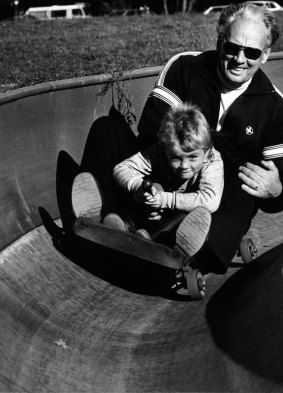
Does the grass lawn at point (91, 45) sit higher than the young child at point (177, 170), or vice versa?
the young child at point (177, 170)

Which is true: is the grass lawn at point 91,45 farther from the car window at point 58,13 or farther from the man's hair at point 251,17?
the car window at point 58,13

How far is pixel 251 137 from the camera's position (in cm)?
493

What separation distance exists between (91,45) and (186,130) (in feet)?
18.0

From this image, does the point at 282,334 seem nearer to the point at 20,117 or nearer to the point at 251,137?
the point at 251,137

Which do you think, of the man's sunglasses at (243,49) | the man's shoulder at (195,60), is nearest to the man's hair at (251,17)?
the man's sunglasses at (243,49)

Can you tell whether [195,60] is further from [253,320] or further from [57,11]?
[57,11]

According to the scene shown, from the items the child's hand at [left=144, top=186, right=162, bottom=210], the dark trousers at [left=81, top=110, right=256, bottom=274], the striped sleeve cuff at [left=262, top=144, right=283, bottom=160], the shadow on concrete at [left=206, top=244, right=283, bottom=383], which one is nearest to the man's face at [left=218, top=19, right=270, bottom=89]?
the striped sleeve cuff at [left=262, top=144, right=283, bottom=160]

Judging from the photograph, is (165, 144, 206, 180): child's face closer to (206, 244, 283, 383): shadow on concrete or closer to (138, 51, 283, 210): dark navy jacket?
(138, 51, 283, 210): dark navy jacket

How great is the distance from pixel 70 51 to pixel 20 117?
11.4ft

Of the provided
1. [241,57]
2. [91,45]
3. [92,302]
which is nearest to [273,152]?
[241,57]

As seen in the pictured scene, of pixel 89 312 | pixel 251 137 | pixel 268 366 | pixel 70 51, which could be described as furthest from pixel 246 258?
pixel 70 51

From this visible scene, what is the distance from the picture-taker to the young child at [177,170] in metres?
4.35

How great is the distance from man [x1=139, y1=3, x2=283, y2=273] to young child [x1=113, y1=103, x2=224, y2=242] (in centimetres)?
21

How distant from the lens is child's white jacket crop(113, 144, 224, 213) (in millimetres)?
4508
